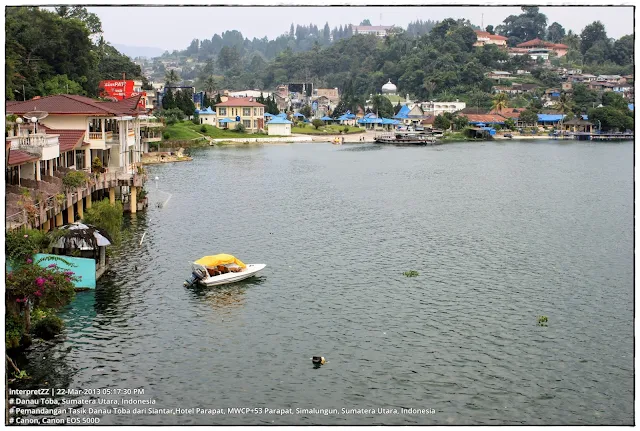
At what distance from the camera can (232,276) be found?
108 feet

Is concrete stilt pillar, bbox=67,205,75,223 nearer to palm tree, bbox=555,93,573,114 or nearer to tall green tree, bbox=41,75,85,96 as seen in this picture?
tall green tree, bbox=41,75,85,96

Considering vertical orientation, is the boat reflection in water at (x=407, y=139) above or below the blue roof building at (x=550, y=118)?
below

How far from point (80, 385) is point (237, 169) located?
5635 centimetres

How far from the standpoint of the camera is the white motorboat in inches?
1272

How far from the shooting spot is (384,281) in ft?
110

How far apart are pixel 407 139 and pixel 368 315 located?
317 ft

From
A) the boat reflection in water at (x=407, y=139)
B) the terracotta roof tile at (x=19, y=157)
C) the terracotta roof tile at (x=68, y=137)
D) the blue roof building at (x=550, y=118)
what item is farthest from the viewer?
the blue roof building at (x=550, y=118)

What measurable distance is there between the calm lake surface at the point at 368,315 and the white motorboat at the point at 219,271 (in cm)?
55

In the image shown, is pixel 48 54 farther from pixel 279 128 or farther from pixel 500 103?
pixel 500 103

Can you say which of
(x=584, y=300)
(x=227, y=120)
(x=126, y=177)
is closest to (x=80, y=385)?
(x=584, y=300)

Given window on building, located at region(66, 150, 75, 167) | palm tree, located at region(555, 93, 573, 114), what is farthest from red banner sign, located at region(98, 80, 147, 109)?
palm tree, located at region(555, 93, 573, 114)

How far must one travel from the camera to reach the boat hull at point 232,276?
106 ft

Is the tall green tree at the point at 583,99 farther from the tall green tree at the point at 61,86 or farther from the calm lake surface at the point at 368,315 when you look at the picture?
the tall green tree at the point at 61,86

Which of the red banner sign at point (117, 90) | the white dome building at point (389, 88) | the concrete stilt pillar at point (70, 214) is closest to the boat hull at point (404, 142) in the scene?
the red banner sign at point (117, 90)
